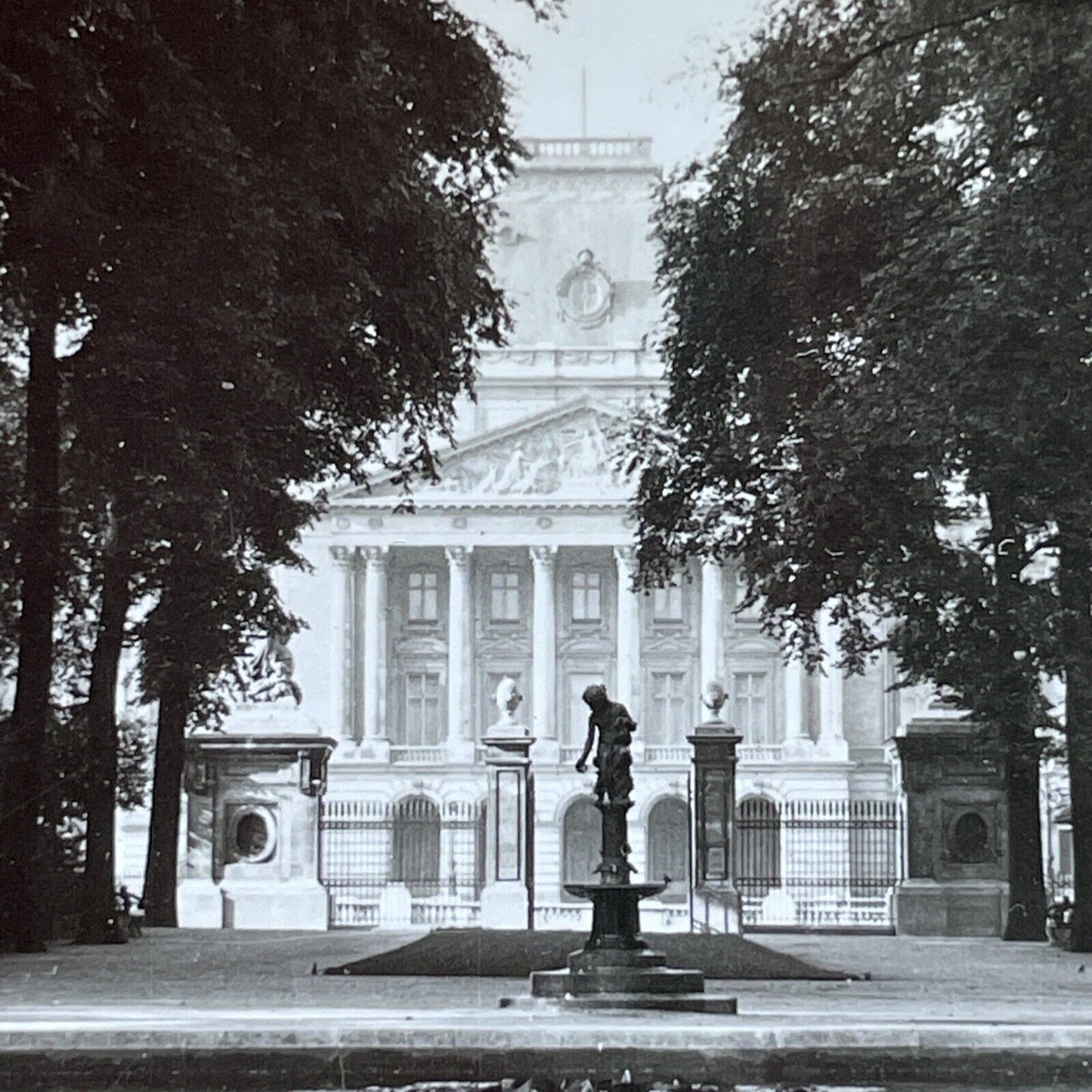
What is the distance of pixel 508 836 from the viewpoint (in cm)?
2283

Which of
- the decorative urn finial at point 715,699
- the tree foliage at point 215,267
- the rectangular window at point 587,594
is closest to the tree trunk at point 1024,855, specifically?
the decorative urn finial at point 715,699

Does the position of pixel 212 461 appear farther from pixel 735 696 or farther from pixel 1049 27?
pixel 735 696

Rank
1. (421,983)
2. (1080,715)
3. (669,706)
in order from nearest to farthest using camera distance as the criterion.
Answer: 1. (421,983)
2. (1080,715)
3. (669,706)

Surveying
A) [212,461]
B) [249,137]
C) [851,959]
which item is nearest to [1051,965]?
[851,959]

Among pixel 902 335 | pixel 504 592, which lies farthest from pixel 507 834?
pixel 504 592

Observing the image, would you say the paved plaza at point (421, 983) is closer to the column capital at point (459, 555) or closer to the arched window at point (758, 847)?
the arched window at point (758, 847)

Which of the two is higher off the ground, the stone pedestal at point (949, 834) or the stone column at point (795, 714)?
the stone column at point (795, 714)

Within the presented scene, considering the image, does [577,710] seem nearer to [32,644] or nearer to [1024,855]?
[1024,855]

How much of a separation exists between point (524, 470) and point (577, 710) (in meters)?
6.62

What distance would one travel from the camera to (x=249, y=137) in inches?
631

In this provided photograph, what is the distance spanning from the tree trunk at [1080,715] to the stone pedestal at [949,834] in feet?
10.5

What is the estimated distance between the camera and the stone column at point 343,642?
5688cm

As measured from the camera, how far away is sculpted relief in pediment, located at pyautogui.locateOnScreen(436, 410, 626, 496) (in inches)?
2192

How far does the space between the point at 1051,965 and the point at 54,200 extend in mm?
9853
